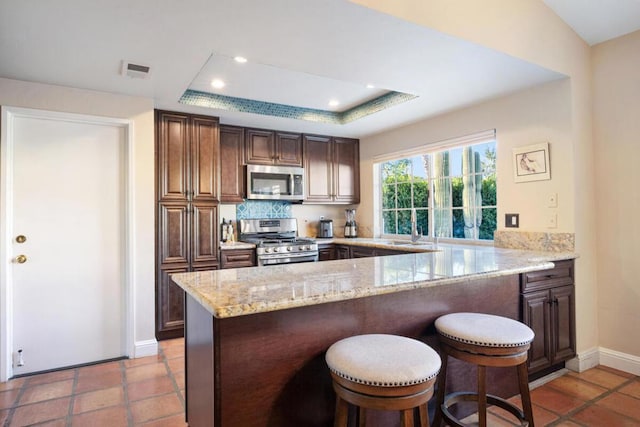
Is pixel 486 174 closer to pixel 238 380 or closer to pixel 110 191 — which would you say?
pixel 238 380

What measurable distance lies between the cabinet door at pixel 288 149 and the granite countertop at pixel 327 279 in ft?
8.06

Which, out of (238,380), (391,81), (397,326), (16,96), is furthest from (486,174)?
(16,96)

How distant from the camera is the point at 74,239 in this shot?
2996 millimetres

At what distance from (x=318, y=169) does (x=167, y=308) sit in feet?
8.05

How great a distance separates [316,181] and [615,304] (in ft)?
10.7

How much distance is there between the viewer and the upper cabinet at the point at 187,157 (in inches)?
139

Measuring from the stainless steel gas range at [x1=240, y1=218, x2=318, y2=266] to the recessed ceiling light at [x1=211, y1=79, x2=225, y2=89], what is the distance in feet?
5.42

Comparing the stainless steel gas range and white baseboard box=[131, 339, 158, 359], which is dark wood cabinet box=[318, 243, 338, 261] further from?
white baseboard box=[131, 339, 158, 359]

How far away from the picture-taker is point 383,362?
129 cm

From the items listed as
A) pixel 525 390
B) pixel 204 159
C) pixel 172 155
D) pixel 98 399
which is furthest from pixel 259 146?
pixel 525 390

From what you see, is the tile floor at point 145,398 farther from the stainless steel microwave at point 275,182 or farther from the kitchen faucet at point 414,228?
the stainless steel microwave at point 275,182

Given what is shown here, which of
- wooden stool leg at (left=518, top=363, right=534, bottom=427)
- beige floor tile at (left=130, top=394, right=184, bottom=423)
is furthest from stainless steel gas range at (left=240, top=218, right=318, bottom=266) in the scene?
wooden stool leg at (left=518, top=363, right=534, bottom=427)

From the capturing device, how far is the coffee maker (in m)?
5.01

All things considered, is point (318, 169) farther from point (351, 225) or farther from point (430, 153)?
point (430, 153)
